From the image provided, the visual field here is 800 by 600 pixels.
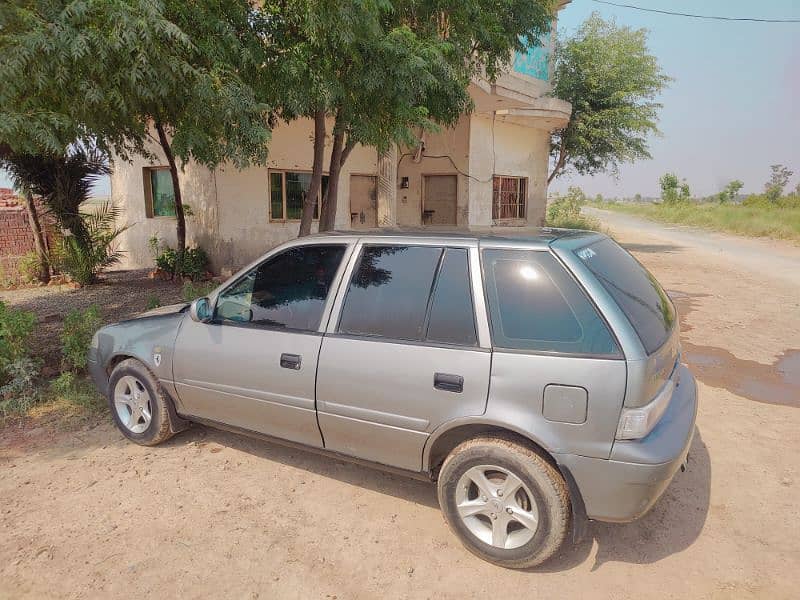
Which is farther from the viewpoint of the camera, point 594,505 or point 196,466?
point 196,466

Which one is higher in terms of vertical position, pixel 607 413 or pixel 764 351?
pixel 607 413

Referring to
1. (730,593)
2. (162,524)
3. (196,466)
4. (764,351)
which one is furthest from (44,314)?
(764,351)

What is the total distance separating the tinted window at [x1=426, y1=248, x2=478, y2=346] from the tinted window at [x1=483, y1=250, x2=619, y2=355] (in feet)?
0.38

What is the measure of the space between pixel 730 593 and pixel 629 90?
18211 millimetres

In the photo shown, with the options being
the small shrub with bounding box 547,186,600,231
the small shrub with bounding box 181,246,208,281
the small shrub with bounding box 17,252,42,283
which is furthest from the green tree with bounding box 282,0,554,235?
the small shrub with bounding box 547,186,600,231

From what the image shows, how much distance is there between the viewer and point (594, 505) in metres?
2.45

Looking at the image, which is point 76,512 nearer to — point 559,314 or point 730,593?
point 559,314

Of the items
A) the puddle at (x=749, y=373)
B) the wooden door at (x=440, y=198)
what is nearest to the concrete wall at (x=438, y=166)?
the wooden door at (x=440, y=198)

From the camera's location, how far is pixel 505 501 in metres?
2.62

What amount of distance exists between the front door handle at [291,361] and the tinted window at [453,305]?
0.82 m

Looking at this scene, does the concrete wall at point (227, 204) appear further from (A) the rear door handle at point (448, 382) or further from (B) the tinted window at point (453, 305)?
(A) the rear door handle at point (448, 382)

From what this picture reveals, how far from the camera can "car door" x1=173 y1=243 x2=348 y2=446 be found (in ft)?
10.4

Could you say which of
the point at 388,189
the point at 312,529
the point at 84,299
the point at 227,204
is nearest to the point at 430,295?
the point at 312,529

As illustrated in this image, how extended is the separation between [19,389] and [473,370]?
4258 millimetres
